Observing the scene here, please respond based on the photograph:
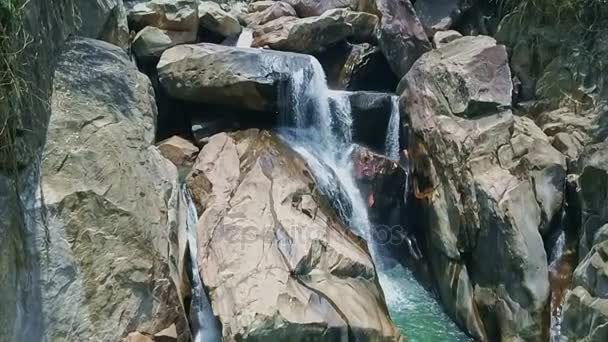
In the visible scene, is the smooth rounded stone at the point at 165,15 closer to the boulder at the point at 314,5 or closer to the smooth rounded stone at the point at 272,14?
the smooth rounded stone at the point at 272,14

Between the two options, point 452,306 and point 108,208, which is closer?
point 108,208

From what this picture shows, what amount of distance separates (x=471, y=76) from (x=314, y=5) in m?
4.77

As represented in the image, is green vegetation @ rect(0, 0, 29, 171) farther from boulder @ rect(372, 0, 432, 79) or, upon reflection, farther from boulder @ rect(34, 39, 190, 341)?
boulder @ rect(372, 0, 432, 79)

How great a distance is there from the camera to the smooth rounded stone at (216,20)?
9.23 m

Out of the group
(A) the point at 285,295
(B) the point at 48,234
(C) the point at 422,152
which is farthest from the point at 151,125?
(C) the point at 422,152

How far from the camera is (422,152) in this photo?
6.46 m

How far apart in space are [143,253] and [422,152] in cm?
341

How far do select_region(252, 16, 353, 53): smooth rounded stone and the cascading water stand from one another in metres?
1.13

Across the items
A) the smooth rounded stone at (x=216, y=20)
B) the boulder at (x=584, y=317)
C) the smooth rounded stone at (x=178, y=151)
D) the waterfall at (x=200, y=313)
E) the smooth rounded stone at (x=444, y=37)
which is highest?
the smooth rounded stone at (x=216, y=20)

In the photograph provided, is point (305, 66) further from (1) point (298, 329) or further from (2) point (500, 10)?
(1) point (298, 329)

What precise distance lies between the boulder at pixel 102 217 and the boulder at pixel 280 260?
414 mm

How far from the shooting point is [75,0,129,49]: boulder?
5.53m

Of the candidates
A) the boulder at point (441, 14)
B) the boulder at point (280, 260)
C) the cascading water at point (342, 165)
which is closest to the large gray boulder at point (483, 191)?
the cascading water at point (342, 165)

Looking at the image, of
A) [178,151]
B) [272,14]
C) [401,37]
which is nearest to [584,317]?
[178,151]
